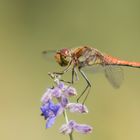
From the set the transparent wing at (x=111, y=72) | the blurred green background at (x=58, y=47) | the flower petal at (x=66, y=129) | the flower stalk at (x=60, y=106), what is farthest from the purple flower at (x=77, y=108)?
the blurred green background at (x=58, y=47)

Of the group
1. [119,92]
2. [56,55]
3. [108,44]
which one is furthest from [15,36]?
[56,55]

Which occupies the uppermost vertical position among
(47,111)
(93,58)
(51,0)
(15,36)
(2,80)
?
(51,0)

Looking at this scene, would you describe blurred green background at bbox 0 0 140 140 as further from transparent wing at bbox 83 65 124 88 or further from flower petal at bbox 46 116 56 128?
flower petal at bbox 46 116 56 128

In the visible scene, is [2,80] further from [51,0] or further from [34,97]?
[51,0]

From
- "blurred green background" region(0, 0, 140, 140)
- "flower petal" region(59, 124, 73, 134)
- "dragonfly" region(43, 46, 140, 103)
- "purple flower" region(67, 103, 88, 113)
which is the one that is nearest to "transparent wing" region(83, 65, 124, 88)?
"dragonfly" region(43, 46, 140, 103)

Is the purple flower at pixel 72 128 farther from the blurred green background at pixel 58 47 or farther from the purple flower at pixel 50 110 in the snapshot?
the blurred green background at pixel 58 47

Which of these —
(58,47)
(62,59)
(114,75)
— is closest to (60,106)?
(62,59)
